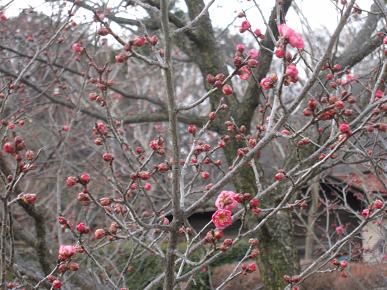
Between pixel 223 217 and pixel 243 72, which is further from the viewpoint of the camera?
pixel 243 72

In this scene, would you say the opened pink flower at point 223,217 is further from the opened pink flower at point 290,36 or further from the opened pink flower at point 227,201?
the opened pink flower at point 290,36

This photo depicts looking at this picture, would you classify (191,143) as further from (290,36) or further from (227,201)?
(290,36)

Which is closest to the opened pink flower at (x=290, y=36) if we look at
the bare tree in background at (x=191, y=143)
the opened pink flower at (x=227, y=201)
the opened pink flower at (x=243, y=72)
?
the bare tree in background at (x=191, y=143)

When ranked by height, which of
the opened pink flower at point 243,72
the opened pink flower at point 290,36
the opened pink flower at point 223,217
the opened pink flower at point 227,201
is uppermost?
the opened pink flower at point 290,36

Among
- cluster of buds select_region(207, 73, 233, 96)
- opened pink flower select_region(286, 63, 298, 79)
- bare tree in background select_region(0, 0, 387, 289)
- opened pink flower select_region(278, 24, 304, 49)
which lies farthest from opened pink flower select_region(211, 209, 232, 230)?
opened pink flower select_region(278, 24, 304, 49)

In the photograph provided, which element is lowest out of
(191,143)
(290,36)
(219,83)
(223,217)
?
(223,217)

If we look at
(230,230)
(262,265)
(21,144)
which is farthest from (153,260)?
(21,144)

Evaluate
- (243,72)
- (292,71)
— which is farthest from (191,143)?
(292,71)

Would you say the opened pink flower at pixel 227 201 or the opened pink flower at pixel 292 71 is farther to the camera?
the opened pink flower at pixel 227 201

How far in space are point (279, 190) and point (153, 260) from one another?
459cm

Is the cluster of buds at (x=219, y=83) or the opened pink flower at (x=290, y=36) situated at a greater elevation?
the opened pink flower at (x=290, y=36)

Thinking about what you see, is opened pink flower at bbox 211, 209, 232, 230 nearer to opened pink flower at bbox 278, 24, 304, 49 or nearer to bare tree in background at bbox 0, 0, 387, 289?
bare tree in background at bbox 0, 0, 387, 289

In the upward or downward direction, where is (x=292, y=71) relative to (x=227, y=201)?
upward

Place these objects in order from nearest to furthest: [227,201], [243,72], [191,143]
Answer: [227,201] → [243,72] → [191,143]
